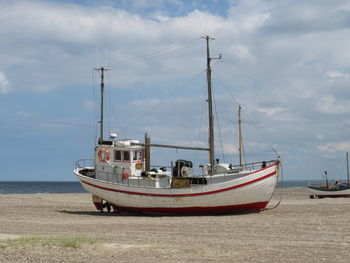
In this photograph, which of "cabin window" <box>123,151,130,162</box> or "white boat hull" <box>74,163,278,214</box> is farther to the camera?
"cabin window" <box>123,151,130,162</box>

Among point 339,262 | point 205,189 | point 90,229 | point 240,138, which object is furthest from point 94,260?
point 240,138

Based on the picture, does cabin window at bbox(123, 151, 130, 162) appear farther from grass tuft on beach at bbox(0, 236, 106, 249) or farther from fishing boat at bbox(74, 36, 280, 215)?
grass tuft on beach at bbox(0, 236, 106, 249)

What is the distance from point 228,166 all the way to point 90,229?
10044 mm

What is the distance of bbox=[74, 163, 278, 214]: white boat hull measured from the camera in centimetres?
2584

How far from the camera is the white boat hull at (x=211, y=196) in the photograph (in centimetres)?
2584

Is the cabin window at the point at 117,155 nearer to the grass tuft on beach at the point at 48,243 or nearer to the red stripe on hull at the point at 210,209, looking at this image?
the red stripe on hull at the point at 210,209

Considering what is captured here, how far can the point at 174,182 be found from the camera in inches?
1065

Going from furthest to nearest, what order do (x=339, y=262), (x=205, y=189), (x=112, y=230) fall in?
(x=205, y=189), (x=112, y=230), (x=339, y=262)

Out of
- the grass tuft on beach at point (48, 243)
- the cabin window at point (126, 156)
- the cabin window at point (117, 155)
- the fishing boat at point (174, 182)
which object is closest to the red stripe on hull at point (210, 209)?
the fishing boat at point (174, 182)

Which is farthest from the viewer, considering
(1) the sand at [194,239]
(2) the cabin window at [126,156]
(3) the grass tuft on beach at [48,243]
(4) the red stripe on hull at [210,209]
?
(2) the cabin window at [126,156]

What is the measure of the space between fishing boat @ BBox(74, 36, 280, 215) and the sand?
133cm

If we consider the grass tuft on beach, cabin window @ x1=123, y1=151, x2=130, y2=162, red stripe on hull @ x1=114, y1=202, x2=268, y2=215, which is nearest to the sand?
the grass tuft on beach

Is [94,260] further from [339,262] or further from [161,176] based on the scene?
[161,176]

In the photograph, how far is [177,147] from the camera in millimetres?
29781
